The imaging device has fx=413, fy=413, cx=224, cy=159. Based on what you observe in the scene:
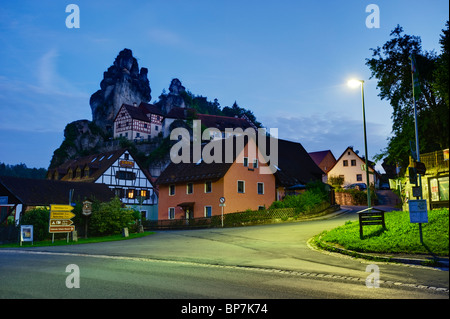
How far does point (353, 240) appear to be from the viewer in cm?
1766

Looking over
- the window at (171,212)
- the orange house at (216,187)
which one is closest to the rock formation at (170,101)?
the orange house at (216,187)

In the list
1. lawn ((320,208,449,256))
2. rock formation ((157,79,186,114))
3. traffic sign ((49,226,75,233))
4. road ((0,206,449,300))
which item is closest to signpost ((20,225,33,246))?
traffic sign ((49,226,75,233))

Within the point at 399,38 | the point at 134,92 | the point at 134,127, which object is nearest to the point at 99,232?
the point at 399,38

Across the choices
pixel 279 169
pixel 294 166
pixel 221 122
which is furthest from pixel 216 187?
pixel 221 122

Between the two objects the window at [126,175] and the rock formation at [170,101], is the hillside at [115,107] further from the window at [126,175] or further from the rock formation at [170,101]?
the window at [126,175]

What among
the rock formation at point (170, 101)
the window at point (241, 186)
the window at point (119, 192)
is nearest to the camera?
the window at point (241, 186)

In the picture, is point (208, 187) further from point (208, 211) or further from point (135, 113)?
point (135, 113)

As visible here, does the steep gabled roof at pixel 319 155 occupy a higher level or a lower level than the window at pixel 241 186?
higher

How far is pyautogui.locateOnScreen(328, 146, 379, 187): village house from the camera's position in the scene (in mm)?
73625

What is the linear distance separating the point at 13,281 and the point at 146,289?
4137mm

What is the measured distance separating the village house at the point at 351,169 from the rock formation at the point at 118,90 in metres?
61.5

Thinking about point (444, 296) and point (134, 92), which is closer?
point (444, 296)

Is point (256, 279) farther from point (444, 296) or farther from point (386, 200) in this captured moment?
point (386, 200)

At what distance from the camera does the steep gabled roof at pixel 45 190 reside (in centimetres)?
4462
